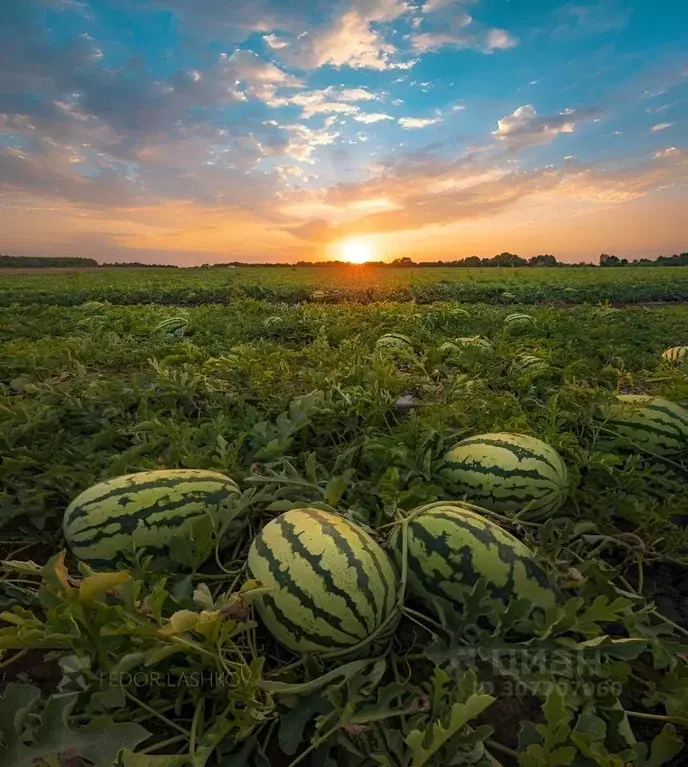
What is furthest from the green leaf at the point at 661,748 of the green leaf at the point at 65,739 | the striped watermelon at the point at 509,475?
the green leaf at the point at 65,739

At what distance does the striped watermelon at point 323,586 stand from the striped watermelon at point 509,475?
30.1 inches

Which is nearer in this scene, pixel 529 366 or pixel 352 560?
pixel 352 560

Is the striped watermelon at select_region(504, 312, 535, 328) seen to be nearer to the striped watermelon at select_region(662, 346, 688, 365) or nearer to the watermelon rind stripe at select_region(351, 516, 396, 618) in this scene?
the striped watermelon at select_region(662, 346, 688, 365)

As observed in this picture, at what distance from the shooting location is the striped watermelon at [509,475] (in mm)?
2340

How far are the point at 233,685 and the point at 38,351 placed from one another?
177 inches

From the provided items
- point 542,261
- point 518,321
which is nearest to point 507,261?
point 542,261

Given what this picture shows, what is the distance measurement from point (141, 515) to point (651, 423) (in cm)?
285

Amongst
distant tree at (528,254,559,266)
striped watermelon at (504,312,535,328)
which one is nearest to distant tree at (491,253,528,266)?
distant tree at (528,254,559,266)

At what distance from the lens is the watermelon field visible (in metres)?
1.34

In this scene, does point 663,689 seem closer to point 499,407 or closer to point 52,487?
point 499,407

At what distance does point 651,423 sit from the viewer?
299 centimetres

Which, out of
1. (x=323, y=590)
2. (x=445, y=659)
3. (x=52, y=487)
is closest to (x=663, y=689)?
(x=445, y=659)

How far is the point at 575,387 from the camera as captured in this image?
129 inches

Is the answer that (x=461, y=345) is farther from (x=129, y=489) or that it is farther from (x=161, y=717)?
(x=161, y=717)
